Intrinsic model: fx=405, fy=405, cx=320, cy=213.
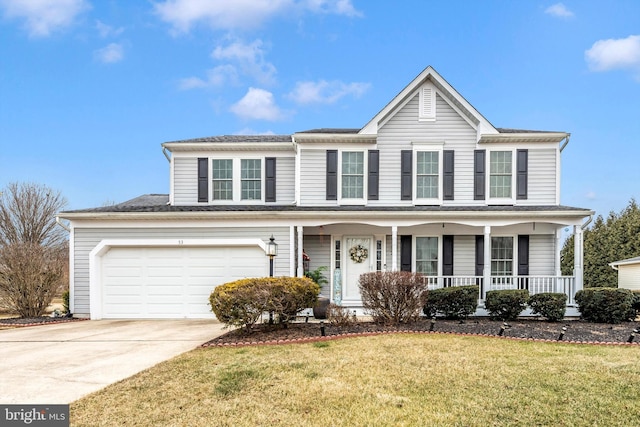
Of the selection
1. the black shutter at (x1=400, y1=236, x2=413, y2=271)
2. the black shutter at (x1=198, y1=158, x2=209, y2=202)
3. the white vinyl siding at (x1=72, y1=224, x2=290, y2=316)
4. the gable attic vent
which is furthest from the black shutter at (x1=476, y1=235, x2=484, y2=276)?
the black shutter at (x1=198, y1=158, x2=209, y2=202)

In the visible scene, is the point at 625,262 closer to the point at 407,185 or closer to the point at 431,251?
the point at 431,251

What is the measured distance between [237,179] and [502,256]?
9.46m

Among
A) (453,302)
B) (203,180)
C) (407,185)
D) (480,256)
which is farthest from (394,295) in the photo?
(203,180)

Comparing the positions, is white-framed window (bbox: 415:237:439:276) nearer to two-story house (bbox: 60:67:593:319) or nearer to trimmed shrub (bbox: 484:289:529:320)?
two-story house (bbox: 60:67:593:319)

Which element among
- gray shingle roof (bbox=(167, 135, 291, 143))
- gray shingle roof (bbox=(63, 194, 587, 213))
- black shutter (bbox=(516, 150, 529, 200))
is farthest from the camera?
gray shingle roof (bbox=(167, 135, 291, 143))

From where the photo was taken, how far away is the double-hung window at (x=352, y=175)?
13.6 m

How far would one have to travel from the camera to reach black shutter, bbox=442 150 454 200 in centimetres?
1356

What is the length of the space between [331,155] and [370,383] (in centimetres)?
950

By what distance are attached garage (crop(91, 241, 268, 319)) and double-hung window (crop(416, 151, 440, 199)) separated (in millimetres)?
5684

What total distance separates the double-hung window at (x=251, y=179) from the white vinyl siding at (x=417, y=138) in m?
4.24

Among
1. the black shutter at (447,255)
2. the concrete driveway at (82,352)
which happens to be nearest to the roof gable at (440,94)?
the black shutter at (447,255)

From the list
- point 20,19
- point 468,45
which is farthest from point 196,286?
point 468,45

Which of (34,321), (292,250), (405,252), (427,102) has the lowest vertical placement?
(34,321)

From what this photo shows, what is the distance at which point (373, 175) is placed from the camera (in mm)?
13617
